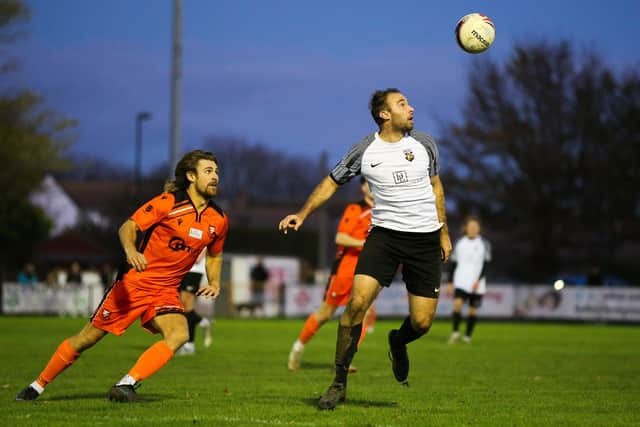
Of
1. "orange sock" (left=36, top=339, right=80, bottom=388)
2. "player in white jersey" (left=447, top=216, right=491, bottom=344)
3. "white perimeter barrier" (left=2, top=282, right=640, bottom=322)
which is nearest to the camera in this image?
"orange sock" (left=36, top=339, right=80, bottom=388)

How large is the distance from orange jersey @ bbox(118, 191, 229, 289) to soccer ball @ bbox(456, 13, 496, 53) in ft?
8.81

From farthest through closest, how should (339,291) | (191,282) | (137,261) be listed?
(191,282) → (339,291) → (137,261)

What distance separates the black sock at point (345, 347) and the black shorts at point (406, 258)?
47 centimetres

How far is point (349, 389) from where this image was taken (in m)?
11.3

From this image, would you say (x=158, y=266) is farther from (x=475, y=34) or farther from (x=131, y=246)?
(x=475, y=34)

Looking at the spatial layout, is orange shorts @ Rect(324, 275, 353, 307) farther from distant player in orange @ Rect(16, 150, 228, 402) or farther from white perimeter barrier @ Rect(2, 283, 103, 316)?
white perimeter barrier @ Rect(2, 283, 103, 316)

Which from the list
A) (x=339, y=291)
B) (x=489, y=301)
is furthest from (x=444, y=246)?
(x=489, y=301)

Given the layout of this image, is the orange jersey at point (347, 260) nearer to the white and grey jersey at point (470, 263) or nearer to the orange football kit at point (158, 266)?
the orange football kit at point (158, 266)

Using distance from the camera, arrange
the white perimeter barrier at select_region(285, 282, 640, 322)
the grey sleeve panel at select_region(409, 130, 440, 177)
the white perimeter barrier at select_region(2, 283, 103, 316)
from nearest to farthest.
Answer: the grey sleeve panel at select_region(409, 130, 440, 177) < the white perimeter barrier at select_region(285, 282, 640, 322) < the white perimeter barrier at select_region(2, 283, 103, 316)

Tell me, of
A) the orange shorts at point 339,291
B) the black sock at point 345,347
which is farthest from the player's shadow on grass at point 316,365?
the black sock at point 345,347

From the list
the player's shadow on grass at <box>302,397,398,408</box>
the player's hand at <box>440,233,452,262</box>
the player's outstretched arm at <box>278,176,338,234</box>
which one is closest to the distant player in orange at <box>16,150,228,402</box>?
the player's outstretched arm at <box>278,176,338,234</box>

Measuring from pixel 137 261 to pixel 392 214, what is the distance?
207 cm

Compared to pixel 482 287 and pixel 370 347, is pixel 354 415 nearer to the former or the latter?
pixel 370 347

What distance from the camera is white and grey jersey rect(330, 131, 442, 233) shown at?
916 cm
